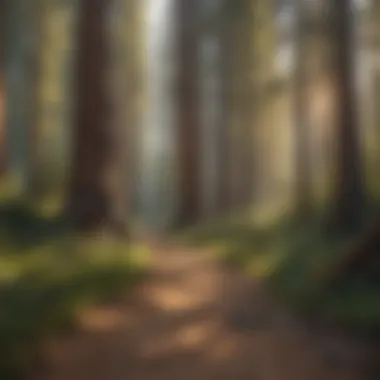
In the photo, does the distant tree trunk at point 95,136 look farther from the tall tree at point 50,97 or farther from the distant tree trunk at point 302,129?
the distant tree trunk at point 302,129

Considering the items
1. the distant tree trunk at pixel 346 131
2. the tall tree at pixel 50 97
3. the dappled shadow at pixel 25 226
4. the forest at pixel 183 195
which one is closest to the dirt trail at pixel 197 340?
the forest at pixel 183 195

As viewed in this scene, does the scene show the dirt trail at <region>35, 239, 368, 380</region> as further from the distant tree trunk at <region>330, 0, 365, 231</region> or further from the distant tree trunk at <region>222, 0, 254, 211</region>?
the distant tree trunk at <region>222, 0, 254, 211</region>

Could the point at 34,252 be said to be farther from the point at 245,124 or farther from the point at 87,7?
the point at 245,124

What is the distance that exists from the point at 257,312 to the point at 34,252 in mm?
827

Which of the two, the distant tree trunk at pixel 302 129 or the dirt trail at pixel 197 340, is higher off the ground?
the distant tree trunk at pixel 302 129

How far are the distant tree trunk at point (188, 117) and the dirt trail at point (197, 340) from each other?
0.51m

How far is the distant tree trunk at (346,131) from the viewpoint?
2.41 metres

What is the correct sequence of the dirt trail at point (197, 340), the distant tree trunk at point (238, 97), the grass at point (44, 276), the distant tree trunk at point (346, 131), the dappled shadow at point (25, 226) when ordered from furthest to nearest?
1. the distant tree trunk at point (238, 97)
2. the distant tree trunk at point (346, 131)
3. the dappled shadow at point (25, 226)
4. the dirt trail at point (197, 340)
5. the grass at point (44, 276)

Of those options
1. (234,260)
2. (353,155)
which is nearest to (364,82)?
(353,155)

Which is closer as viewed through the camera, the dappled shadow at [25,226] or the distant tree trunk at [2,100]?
the dappled shadow at [25,226]

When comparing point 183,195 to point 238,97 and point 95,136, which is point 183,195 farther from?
point 95,136

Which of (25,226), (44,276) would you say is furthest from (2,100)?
(44,276)

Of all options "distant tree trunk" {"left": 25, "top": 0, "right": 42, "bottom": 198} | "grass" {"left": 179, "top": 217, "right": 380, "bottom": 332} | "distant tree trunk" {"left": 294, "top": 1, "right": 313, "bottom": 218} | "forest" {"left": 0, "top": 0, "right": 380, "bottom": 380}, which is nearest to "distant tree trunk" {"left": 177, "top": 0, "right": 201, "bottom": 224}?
"forest" {"left": 0, "top": 0, "right": 380, "bottom": 380}

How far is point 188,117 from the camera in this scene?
322cm
